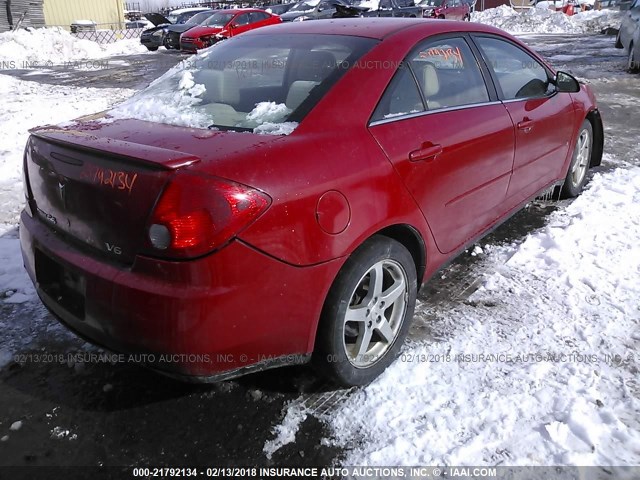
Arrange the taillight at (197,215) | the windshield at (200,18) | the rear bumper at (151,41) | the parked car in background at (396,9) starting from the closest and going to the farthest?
the taillight at (197,215)
the parked car in background at (396,9)
the windshield at (200,18)
the rear bumper at (151,41)

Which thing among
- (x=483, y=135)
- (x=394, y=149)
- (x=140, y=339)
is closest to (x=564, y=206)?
(x=483, y=135)

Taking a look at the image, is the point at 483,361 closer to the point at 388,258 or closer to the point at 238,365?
the point at 388,258

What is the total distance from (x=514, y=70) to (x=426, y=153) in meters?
1.58

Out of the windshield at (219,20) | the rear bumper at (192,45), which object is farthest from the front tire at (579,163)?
the windshield at (219,20)

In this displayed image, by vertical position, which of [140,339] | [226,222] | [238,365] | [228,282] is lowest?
[238,365]

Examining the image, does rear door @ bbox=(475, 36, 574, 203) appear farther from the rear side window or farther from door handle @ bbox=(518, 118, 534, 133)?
the rear side window

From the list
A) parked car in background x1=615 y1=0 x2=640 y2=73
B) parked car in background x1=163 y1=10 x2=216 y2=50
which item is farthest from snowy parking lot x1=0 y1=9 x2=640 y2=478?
parked car in background x1=163 y1=10 x2=216 y2=50

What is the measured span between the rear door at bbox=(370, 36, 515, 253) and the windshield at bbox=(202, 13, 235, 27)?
55.4ft

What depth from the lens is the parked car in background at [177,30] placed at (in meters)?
20.7

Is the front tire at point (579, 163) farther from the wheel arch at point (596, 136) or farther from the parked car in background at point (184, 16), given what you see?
the parked car in background at point (184, 16)

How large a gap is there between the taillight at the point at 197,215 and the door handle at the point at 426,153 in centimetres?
100

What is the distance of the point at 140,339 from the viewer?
1.92 meters

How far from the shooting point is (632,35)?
12.3 metres

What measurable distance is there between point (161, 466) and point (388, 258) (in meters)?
1.28
